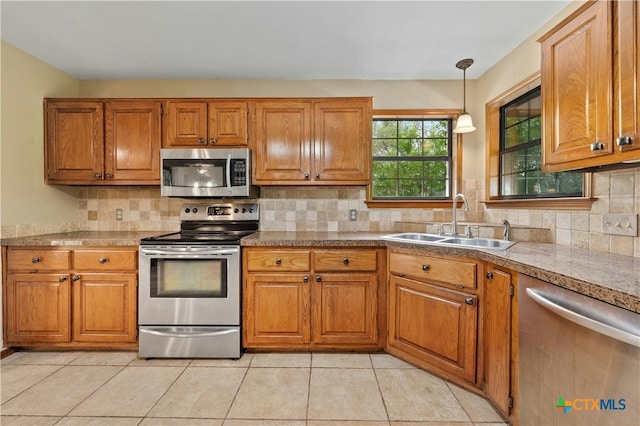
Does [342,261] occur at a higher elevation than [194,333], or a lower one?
higher

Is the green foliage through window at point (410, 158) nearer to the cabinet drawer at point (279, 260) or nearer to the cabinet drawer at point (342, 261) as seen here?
the cabinet drawer at point (342, 261)

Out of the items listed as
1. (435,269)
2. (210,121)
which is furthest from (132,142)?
(435,269)

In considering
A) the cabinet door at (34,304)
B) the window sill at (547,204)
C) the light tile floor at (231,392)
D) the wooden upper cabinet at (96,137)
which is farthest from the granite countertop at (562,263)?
the cabinet door at (34,304)

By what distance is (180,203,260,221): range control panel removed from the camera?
9.76ft

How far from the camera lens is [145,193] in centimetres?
308

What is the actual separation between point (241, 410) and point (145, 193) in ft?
7.63

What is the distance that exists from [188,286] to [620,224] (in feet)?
9.22

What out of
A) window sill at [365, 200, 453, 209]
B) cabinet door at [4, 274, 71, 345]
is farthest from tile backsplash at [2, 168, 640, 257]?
cabinet door at [4, 274, 71, 345]

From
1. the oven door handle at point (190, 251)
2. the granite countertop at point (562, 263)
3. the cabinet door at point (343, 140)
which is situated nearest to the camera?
the granite countertop at point (562, 263)

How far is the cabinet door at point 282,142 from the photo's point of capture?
2705 millimetres

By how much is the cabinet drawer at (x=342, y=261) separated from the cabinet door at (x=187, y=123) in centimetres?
148

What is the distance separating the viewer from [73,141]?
2725mm

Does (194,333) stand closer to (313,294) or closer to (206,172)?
(313,294)

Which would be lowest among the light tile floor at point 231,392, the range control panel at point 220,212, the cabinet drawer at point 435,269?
the light tile floor at point 231,392
